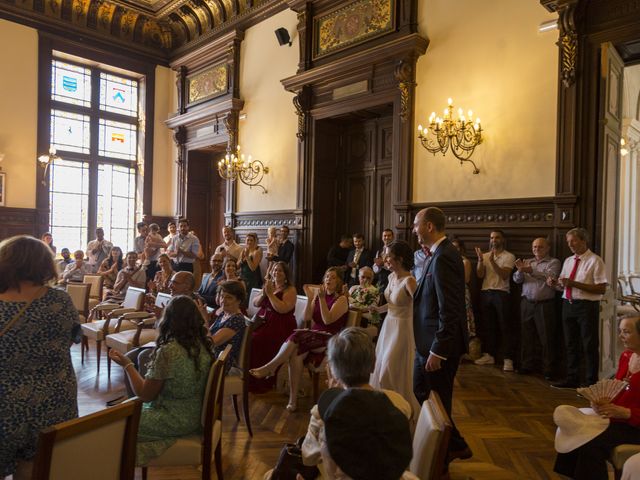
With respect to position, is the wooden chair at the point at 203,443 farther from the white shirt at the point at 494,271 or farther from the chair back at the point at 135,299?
the white shirt at the point at 494,271

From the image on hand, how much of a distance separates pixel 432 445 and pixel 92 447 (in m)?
1.11

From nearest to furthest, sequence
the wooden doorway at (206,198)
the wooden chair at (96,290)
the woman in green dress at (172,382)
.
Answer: the woman in green dress at (172,382) → the wooden chair at (96,290) → the wooden doorway at (206,198)

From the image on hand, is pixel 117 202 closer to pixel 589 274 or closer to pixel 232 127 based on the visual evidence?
pixel 232 127

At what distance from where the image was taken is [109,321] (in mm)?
5285

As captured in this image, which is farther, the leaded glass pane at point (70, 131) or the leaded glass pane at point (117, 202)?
the leaded glass pane at point (117, 202)

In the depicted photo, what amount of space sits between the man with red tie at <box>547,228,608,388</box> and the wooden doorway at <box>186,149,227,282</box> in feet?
24.9

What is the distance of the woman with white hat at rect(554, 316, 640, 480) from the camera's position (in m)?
2.46

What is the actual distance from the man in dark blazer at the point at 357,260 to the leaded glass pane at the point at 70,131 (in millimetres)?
6676

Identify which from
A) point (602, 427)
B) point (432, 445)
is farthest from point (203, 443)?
point (602, 427)

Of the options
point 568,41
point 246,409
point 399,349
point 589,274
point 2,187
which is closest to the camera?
point 399,349

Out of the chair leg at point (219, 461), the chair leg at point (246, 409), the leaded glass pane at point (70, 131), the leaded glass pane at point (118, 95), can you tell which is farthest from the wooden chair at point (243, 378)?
the leaded glass pane at point (118, 95)

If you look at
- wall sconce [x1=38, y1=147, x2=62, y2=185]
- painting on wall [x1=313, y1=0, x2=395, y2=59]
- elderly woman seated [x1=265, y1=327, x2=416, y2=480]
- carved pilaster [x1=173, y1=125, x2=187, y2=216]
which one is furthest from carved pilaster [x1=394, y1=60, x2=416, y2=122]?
wall sconce [x1=38, y1=147, x2=62, y2=185]

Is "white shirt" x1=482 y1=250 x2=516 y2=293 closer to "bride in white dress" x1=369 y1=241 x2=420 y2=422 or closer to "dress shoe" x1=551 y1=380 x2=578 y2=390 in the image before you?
"dress shoe" x1=551 y1=380 x2=578 y2=390

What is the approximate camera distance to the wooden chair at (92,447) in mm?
1502
